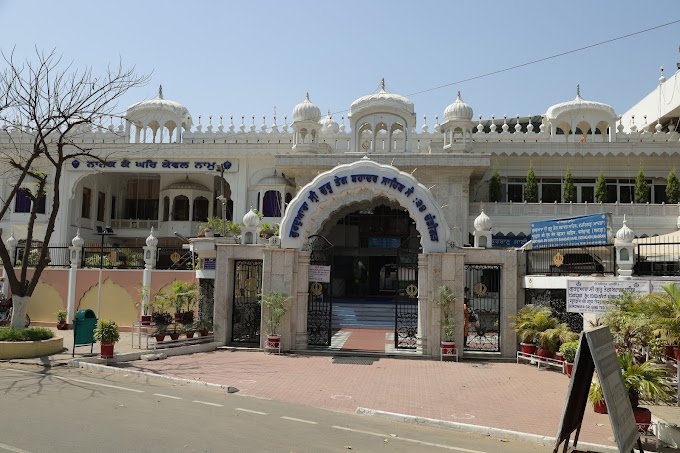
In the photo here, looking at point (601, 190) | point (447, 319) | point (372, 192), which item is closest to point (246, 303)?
point (372, 192)

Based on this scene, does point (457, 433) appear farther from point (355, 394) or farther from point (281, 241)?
point (281, 241)

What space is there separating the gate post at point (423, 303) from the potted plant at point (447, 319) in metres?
0.50

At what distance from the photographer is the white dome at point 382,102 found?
29266 mm

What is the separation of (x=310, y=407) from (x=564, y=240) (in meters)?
10.2

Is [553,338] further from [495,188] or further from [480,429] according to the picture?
[495,188]

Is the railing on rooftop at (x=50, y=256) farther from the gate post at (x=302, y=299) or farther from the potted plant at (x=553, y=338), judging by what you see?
the potted plant at (x=553, y=338)

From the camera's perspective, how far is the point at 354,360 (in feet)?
52.6

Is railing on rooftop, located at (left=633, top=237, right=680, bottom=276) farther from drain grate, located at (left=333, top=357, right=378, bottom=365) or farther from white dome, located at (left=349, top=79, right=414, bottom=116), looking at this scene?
white dome, located at (left=349, top=79, right=414, bottom=116)

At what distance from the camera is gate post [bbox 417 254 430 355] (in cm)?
1672

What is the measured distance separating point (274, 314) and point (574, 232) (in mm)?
9258

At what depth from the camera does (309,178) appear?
28.8m

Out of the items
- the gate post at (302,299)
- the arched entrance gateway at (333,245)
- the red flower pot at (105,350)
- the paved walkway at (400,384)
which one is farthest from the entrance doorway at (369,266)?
the red flower pot at (105,350)

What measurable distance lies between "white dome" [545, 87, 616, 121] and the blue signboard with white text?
1734cm

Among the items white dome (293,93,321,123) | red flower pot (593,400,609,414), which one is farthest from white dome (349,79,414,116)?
red flower pot (593,400,609,414)
